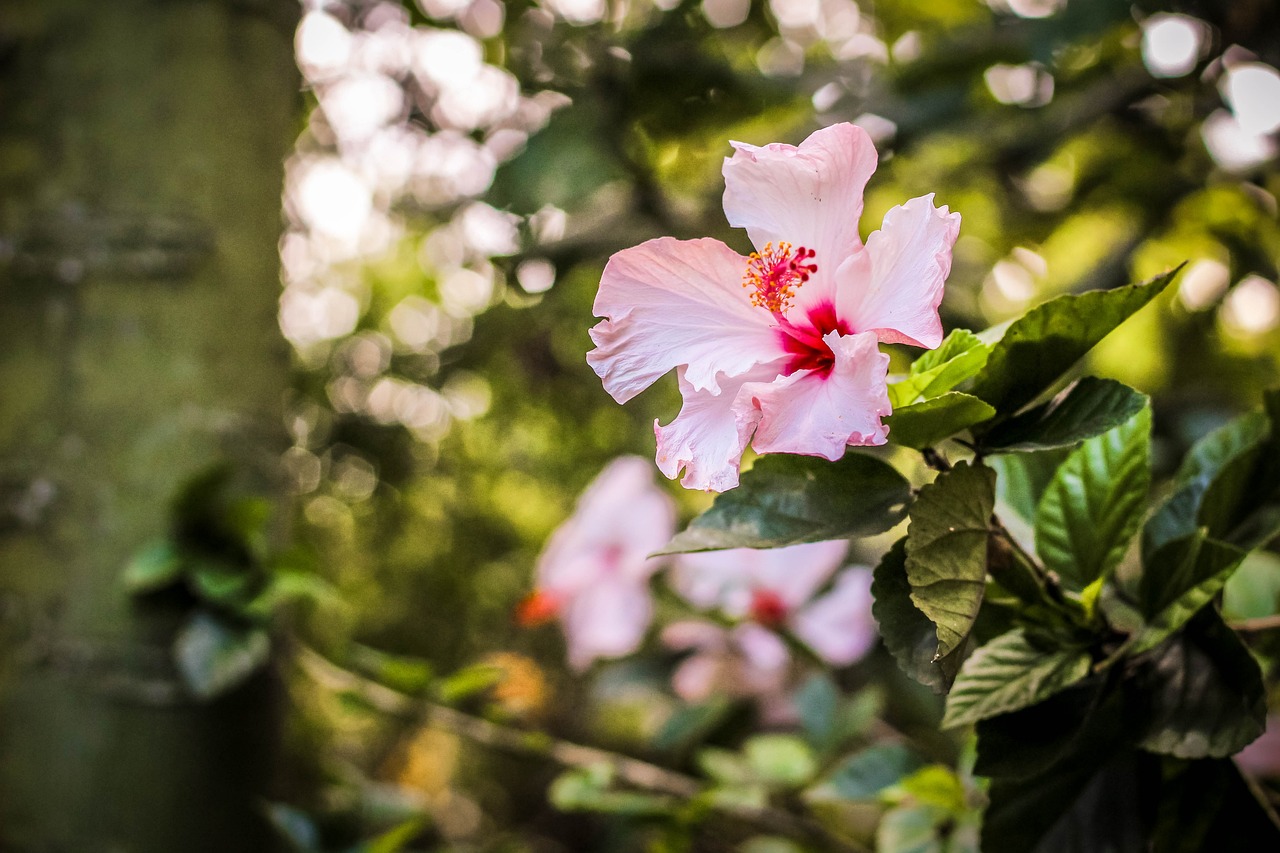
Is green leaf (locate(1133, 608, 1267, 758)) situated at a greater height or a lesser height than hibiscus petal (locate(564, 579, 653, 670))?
greater

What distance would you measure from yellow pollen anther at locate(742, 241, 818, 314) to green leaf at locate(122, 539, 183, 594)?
65 centimetres

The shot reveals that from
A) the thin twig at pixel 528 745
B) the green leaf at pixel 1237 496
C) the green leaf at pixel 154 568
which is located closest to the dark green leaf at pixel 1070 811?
the green leaf at pixel 1237 496

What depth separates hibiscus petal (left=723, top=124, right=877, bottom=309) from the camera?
1.11 feet

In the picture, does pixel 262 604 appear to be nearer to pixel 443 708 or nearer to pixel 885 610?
pixel 443 708

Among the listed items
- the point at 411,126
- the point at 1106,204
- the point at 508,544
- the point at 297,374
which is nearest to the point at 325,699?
the point at 508,544

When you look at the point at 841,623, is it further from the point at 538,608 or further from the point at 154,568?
the point at 154,568

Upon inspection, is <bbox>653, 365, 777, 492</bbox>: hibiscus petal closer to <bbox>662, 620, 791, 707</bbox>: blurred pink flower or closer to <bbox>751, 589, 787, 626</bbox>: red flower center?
<bbox>751, 589, 787, 626</bbox>: red flower center

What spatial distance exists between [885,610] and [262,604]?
0.61m

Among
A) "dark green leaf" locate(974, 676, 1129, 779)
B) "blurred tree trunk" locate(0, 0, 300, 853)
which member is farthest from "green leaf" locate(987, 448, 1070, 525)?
"blurred tree trunk" locate(0, 0, 300, 853)

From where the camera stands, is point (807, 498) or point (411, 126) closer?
point (807, 498)

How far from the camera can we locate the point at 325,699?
80.1 inches

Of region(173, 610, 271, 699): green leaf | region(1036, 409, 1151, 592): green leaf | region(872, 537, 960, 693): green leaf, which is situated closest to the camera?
region(872, 537, 960, 693): green leaf

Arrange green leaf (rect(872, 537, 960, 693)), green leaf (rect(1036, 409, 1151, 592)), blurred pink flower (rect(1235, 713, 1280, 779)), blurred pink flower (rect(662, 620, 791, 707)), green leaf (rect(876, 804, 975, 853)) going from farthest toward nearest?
blurred pink flower (rect(662, 620, 791, 707))
blurred pink flower (rect(1235, 713, 1280, 779))
green leaf (rect(876, 804, 975, 853))
green leaf (rect(1036, 409, 1151, 592))
green leaf (rect(872, 537, 960, 693))

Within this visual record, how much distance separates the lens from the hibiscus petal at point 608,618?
969 mm
